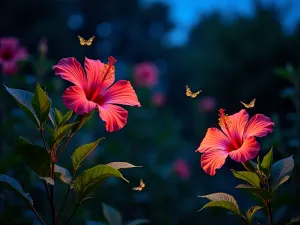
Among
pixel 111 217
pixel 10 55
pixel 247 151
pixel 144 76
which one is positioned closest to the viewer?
pixel 247 151

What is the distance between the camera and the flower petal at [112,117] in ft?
3.62

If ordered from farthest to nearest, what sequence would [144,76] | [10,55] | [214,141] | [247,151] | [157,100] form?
[157,100] → [144,76] → [10,55] → [214,141] → [247,151]

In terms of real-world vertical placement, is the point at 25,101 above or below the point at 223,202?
above

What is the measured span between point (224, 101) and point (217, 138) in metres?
9.98

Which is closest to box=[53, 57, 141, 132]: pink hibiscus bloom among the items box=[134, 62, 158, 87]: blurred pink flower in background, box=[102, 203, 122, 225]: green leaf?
box=[102, 203, 122, 225]: green leaf

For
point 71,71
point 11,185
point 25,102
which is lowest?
point 11,185

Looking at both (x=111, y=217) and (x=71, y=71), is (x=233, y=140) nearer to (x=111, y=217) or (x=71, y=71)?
(x=71, y=71)

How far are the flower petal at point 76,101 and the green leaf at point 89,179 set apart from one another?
16 centimetres

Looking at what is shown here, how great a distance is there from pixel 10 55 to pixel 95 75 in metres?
1.66

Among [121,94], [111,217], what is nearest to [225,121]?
[121,94]

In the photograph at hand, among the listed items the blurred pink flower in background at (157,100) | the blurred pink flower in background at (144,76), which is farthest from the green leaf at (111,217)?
the blurred pink flower in background at (157,100)

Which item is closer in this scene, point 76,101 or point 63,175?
point 76,101

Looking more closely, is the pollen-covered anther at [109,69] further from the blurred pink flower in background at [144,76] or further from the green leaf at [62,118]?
the blurred pink flower in background at [144,76]

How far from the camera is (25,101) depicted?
1.21 meters
